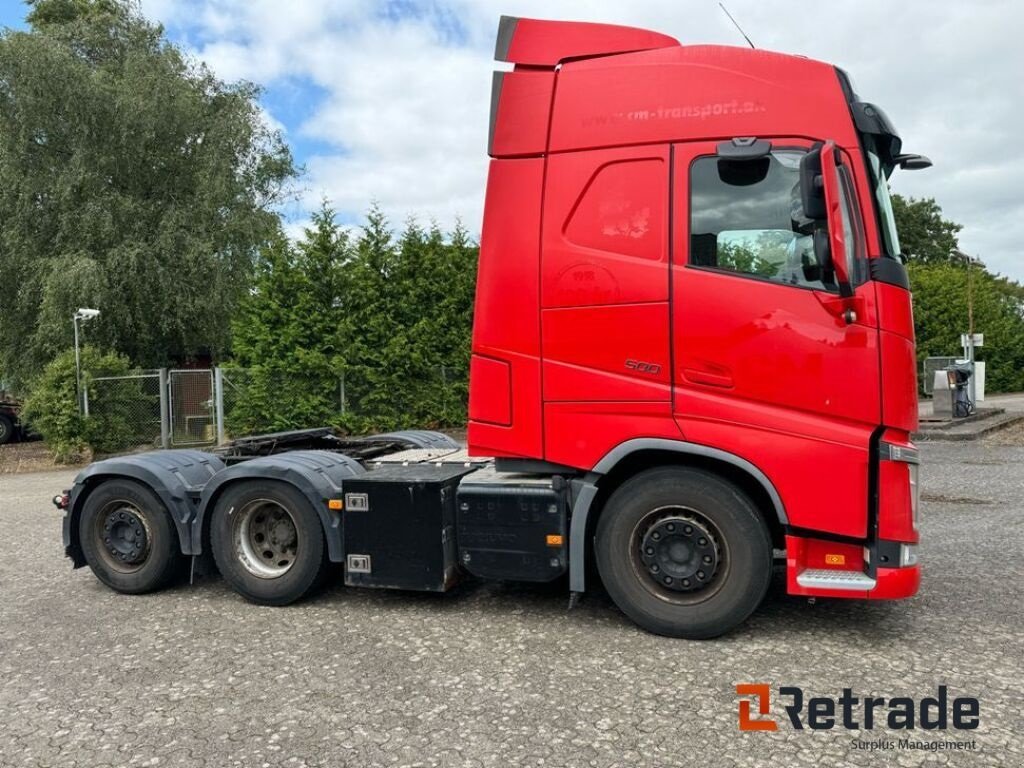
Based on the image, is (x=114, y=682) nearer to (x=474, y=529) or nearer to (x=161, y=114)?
(x=474, y=529)

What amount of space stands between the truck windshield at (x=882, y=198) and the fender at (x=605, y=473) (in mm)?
1390

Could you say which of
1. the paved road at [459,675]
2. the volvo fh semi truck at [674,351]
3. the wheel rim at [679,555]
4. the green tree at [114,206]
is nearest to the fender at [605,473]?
the volvo fh semi truck at [674,351]

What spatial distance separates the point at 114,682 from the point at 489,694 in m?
1.96

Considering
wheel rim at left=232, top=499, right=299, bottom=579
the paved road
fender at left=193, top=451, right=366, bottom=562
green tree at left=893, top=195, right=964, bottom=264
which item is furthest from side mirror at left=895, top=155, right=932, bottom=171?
green tree at left=893, top=195, right=964, bottom=264

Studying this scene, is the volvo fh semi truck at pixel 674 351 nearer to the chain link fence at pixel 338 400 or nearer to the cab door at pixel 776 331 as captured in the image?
the cab door at pixel 776 331

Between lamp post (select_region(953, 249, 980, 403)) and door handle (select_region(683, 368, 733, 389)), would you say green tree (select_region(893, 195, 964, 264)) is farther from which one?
door handle (select_region(683, 368, 733, 389))

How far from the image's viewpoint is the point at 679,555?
413 cm

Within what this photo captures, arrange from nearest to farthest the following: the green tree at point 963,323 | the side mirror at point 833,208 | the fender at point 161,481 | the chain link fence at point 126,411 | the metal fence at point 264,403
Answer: the side mirror at point 833,208 → the fender at point 161,481 → the chain link fence at point 126,411 → the metal fence at point 264,403 → the green tree at point 963,323

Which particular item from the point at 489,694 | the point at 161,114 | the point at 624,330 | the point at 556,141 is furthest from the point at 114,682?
the point at 161,114

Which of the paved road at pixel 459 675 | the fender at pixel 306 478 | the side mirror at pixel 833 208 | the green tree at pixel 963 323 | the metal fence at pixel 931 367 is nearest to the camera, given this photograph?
the paved road at pixel 459 675

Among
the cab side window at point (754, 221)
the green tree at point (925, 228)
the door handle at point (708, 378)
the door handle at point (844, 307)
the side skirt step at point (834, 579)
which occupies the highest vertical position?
the green tree at point (925, 228)

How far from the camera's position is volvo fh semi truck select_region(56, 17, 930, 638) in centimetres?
382

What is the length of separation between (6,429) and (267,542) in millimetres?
17540

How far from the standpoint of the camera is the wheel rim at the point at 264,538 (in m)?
5.05
